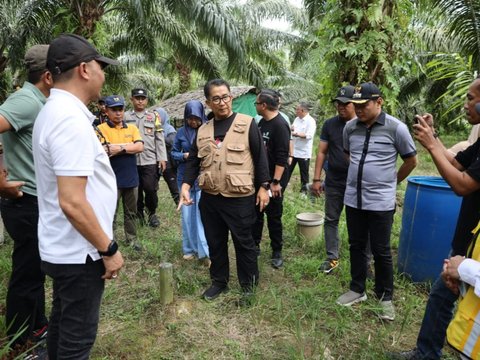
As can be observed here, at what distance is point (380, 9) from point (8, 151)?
11.5ft

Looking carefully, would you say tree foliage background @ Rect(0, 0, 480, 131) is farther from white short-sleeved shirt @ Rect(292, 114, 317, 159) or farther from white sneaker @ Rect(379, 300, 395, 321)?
white sneaker @ Rect(379, 300, 395, 321)

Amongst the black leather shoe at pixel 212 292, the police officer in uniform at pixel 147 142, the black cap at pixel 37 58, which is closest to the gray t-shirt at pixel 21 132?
the black cap at pixel 37 58

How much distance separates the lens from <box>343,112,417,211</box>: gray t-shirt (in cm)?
287

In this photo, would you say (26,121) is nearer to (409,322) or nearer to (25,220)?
(25,220)

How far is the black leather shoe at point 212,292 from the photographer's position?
3266mm

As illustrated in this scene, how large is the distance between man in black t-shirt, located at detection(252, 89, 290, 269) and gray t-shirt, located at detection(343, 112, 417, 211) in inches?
39.5

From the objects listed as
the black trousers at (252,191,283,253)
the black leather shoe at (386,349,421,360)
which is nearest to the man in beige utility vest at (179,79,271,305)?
the black trousers at (252,191,283,253)

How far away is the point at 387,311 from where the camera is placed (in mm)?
2998

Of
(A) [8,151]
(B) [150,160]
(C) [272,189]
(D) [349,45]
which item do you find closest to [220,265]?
(C) [272,189]

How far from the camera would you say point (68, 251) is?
1665 mm

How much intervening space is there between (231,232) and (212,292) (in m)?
0.60

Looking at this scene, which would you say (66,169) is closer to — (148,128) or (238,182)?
(238,182)

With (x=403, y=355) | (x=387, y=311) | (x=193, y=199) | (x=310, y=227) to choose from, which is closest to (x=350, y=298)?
(x=387, y=311)

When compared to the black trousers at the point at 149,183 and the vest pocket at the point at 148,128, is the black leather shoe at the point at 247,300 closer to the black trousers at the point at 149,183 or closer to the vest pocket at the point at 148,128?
the black trousers at the point at 149,183
